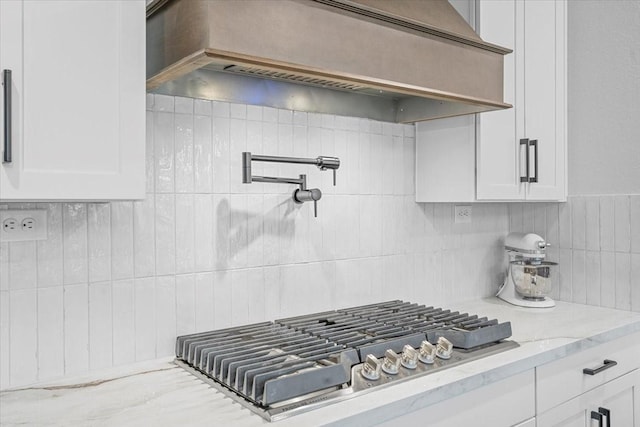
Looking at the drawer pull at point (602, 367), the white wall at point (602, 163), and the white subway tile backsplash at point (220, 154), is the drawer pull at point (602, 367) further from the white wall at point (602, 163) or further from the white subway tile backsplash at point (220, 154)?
the white subway tile backsplash at point (220, 154)

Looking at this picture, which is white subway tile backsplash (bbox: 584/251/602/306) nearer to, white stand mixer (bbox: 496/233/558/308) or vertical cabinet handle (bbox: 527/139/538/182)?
white stand mixer (bbox: 496/233/558/308)

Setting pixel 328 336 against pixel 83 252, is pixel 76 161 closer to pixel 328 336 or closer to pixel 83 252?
pixel 83 252

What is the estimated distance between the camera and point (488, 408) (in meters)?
1.54

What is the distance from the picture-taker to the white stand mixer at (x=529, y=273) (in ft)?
7.97

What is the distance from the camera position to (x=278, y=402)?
1.22 meters

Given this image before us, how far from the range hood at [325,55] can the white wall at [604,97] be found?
0.77 metres

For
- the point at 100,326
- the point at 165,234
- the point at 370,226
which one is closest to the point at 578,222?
the point at 370,226

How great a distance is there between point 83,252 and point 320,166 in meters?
0.83

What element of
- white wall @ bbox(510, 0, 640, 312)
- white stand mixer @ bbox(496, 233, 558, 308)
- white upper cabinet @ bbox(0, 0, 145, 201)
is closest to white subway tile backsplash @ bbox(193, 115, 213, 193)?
white upper cabinet @ bbox(0, 0, 145, 201)

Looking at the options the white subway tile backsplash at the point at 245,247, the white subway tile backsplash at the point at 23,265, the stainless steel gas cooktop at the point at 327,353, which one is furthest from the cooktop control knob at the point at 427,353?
the white subway tile backsplash at the point at 23,265

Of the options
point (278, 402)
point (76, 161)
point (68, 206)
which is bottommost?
point (278, 402)

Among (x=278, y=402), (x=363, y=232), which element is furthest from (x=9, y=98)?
(x=363, y=232)

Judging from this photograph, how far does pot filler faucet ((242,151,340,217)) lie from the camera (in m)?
1.68

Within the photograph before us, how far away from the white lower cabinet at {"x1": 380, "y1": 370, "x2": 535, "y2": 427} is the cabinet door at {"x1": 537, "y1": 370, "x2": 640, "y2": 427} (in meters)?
0.12
